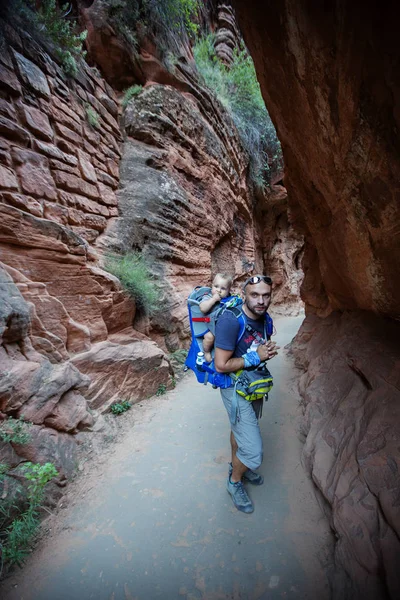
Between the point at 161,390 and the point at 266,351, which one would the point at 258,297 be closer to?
the point at 266,351

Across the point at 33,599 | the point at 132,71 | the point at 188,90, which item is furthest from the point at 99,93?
the point at 33,599

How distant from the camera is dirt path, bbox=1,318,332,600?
5.80ft

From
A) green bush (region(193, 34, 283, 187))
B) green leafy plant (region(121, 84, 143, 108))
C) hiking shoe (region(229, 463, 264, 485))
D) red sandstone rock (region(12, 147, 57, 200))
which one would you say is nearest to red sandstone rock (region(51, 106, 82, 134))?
red sandstone rock (region(12, 147, 57, 200))

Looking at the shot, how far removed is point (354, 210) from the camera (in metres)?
1.99

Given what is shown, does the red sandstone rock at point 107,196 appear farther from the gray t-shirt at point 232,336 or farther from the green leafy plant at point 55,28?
the gray t-shirt at point 232,336

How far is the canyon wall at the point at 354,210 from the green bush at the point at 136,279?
3.59m

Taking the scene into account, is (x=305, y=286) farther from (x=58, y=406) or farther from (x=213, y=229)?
(x=58, y=406)

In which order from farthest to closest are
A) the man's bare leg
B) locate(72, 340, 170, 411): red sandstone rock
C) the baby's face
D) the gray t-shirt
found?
locate(72, 340, 170, 411): red sandstone rock
the baby's face
the man's bare leg
the gray t-shirt

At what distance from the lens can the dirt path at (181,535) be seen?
5.80ft

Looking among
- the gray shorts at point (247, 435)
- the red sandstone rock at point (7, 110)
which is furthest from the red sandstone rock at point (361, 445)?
the red sandstone rock at point (7, 110)

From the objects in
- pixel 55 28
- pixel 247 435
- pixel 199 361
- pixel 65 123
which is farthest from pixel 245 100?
pixel 247 435

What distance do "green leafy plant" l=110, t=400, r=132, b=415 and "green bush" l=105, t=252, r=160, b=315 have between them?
6.44 ft

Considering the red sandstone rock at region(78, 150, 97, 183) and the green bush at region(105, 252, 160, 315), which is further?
the red sandstone rock at region(78, 150, 97, 183)

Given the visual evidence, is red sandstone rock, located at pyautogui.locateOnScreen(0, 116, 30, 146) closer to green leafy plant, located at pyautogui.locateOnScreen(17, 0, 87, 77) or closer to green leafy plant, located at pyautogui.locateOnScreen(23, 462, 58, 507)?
green leafy plant, located at pyautogui.locateOnScreen(17, 0, 87, 77)
